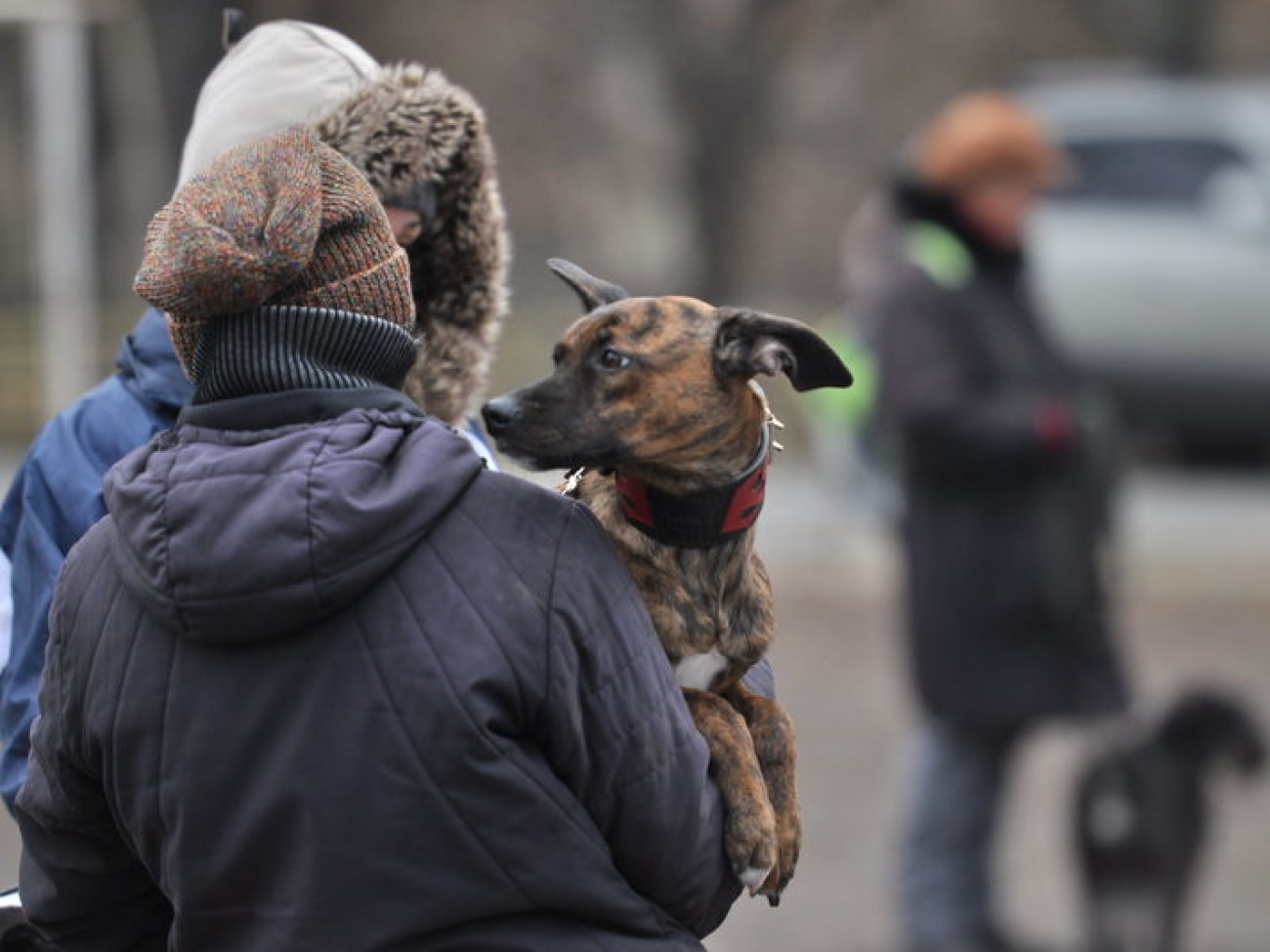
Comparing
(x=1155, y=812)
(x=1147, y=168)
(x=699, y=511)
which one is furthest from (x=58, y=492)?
(x=1147, y=168)

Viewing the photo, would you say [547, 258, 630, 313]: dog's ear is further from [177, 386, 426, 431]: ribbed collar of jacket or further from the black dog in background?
the black dog in background

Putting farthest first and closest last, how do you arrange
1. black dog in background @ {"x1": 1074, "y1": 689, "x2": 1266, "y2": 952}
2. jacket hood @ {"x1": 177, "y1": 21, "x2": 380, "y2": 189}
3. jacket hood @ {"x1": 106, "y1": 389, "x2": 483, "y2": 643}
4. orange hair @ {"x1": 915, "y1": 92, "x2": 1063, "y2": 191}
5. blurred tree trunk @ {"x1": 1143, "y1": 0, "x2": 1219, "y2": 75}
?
blurred tree trunk @ {"x1": 1143, "y1": 0, "x2": 1219, "y2": 75} < orange hair @ {"x1": 915, "y1": 92, "x2": 1063, "y2": 191} < black dog in background @ {"x1": 1074, "y1": 689, "x2": 1266, "y2": 952} < jacket hood @ {"x1": 177, "y1": 21, "x2": 380, "y2": 189} < jacket hood @ {"x1": 106, "y1": 389, "x2": 483, "y2": 643}

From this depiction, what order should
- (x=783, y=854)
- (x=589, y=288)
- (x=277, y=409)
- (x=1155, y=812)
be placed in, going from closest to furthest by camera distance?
(x=277, y=409), (x=783, y=854), (x=589, y=288), (x=1155, y=812)

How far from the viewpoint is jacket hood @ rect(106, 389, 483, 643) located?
208cm

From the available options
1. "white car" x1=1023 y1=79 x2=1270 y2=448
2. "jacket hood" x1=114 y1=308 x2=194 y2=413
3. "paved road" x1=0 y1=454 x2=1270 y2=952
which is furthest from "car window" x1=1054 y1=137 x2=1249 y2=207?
"jacket hood" x1=114 y1=308 x2=194 y2=413

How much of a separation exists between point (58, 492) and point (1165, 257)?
1017cm

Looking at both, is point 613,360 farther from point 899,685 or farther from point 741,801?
point 899,685

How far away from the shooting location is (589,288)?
2611 mm

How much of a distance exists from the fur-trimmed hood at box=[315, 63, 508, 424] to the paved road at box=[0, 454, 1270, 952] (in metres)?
3.61

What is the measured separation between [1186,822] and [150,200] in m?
10.1

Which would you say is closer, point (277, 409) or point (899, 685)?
point (277, 409)

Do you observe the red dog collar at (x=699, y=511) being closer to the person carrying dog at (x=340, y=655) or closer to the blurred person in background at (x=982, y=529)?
the person carrying dog at (x=340, y=655)

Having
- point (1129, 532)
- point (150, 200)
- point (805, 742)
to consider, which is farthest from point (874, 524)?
point (150, 200)

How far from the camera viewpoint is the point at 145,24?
1397 centimetres
